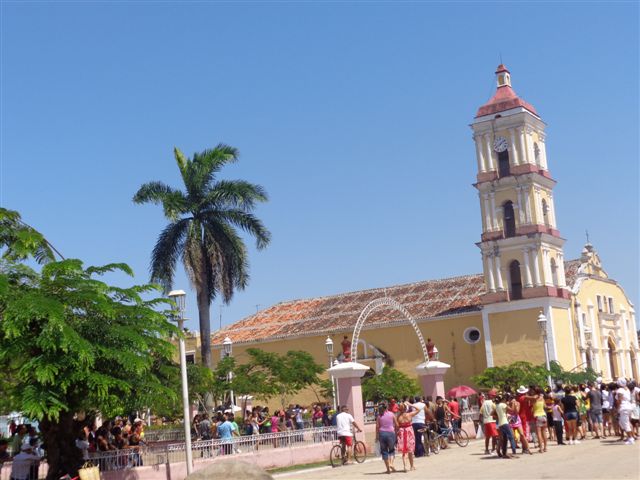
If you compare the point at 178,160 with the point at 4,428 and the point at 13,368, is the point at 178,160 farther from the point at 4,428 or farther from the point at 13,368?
the point at 13,368

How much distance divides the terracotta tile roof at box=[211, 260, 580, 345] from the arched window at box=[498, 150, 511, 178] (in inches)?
256

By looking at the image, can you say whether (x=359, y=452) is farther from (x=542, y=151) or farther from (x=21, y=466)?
(x=542, y=151)

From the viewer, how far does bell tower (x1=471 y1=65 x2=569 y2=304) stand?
44594 mm

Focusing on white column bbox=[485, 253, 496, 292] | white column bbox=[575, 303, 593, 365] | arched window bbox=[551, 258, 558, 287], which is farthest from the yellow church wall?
white column bbox=[575, 303, 593, 365]

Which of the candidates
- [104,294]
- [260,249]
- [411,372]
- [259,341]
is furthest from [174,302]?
[259,341]

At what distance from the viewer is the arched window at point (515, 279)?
45.4 metres

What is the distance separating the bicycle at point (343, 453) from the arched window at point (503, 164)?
2665 cm

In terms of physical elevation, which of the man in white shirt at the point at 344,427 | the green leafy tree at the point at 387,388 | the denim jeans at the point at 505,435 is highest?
the green leafy tree at the point at 387,388

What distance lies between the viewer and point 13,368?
56.1ft

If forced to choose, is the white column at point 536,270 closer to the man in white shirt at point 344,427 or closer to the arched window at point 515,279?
the arched window at point 515,279

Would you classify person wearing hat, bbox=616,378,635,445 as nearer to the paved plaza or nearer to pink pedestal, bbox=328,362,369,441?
the paved plaza

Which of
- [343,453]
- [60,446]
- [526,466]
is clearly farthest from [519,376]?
[60,446]

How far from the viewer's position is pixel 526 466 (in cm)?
1752

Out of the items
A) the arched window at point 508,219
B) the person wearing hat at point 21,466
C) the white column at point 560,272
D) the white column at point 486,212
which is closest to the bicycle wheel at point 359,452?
the person wearing hat at point 21,466
